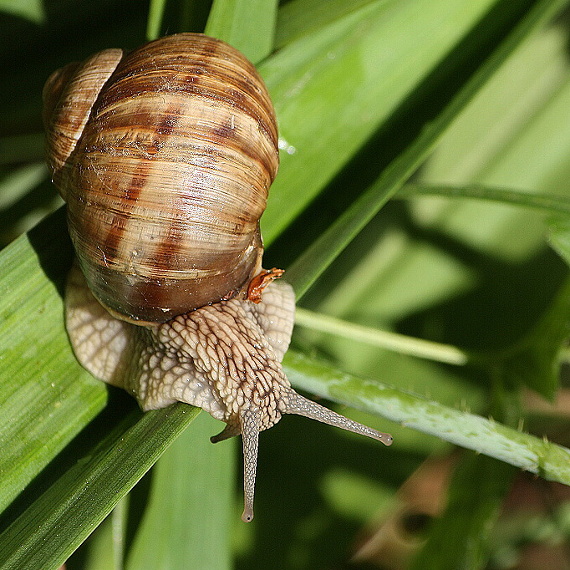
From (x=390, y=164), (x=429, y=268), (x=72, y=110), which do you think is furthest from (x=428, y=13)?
(x=72, y=110)

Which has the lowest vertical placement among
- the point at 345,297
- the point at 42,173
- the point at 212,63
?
the point at 345,297

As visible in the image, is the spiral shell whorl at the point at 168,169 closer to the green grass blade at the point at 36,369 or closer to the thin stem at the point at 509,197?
the green grass blade at the point at 36,369

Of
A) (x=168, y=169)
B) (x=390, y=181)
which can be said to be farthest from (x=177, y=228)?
(x=390, y=181)

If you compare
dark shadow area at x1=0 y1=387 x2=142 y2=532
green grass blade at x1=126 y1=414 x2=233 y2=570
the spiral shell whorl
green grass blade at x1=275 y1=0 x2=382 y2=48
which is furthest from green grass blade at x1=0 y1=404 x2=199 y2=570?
green grass blade at x1=275 y1=0 x2=382 y2=48

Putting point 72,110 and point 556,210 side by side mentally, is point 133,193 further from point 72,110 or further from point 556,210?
point 556,210

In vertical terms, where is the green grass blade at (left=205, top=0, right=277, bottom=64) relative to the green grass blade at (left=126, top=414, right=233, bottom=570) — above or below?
above

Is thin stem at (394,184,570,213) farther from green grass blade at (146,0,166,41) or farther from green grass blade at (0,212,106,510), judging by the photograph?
green grass blade at (0,212,106,510)

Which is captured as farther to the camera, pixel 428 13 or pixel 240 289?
pixel 428 13
